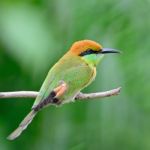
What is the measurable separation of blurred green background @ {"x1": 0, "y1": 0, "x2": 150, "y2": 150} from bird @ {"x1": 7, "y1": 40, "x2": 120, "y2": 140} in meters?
0.34

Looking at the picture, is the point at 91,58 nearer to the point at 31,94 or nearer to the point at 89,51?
the point at 89,51

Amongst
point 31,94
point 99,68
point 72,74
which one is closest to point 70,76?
point 72,74

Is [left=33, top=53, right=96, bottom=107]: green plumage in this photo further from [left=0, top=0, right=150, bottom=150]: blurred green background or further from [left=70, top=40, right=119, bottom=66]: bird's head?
[left=0, top=0, right=150, bottom=150]: blurred green background

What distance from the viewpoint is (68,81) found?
6.19ft

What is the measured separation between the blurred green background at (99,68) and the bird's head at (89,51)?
35 centimetres

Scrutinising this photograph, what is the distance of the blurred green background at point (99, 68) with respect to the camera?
2324 millimetres

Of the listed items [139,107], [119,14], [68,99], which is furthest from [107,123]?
[68,99]

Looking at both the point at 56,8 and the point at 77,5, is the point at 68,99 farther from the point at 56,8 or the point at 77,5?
the point at 56,8

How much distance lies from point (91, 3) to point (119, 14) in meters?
0.11

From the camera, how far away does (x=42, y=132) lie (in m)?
2.72

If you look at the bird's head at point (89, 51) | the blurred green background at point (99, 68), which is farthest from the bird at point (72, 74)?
the blurred green background at point (99, 68)

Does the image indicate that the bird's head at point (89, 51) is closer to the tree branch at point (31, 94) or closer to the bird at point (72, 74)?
the bird at point (72, 74)

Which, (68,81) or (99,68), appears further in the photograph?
(99,68)

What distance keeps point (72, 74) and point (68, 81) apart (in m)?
0.04
